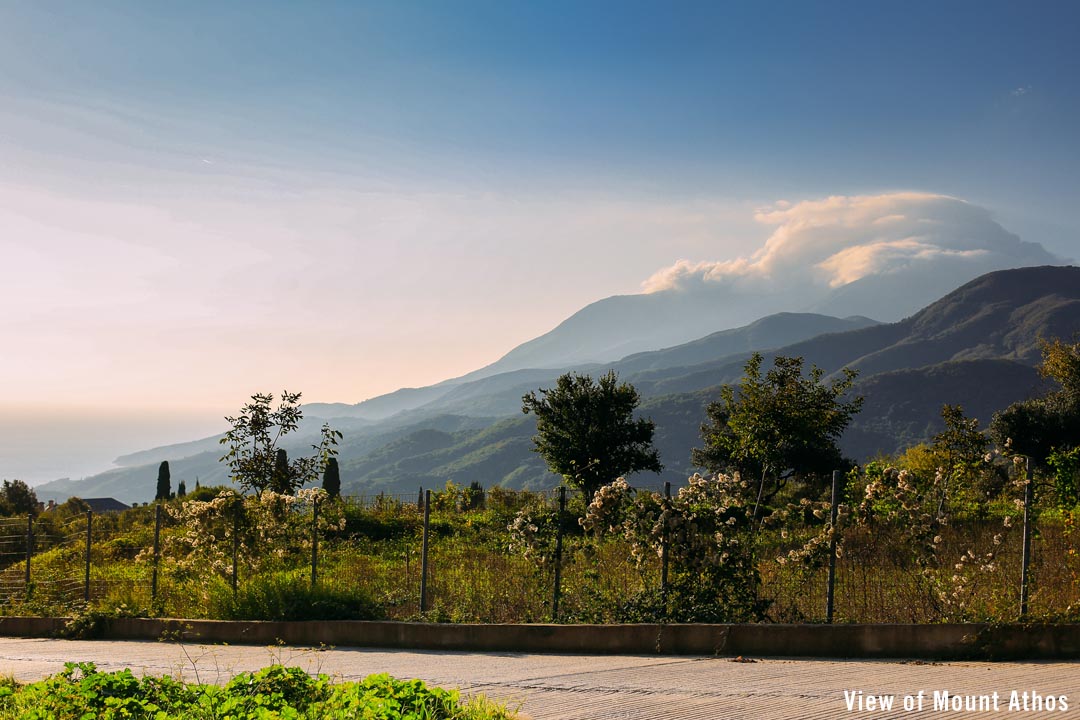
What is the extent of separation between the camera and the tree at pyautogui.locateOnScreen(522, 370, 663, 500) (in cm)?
3759

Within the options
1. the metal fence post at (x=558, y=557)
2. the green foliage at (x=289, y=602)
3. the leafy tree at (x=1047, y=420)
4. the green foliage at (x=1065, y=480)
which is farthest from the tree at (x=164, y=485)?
the green foliage at (x=1065, y=480)

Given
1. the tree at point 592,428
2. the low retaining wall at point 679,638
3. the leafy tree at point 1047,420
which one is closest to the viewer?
the low retaining wall at point 679,638

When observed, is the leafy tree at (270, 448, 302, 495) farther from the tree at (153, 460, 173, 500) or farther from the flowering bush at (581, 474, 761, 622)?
the tree at (153, 460, 173, 500)

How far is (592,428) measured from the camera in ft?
123

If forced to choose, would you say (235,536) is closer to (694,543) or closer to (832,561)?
(694,543)

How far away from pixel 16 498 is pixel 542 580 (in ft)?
145

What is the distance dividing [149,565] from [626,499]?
9.13 meters

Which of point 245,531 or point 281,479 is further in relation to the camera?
point 281,479

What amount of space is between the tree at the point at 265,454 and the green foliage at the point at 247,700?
9.68 m

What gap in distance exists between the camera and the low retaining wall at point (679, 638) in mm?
9141

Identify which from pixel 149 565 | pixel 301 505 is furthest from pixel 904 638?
pixel 149 565

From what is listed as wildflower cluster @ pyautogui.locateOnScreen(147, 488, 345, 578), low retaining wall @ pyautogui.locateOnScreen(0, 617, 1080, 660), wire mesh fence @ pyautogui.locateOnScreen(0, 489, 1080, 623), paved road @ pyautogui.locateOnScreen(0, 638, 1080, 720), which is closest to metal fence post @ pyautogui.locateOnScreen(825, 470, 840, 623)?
wire mesh fence @ pyautogui.locateOnScreen(0, 489, 1080, 623)

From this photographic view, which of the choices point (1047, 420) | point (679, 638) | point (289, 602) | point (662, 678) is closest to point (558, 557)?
point (679, 638)

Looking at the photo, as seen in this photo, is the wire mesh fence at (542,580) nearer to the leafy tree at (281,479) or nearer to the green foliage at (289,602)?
the green foliage at (289,602)
